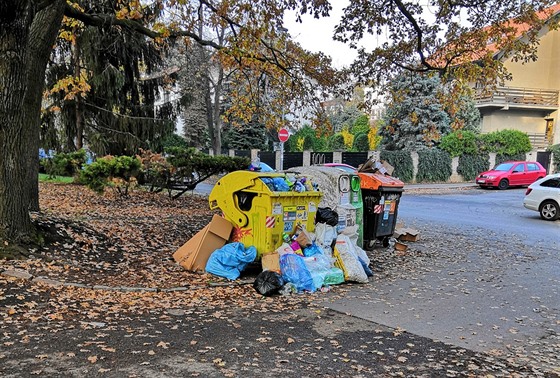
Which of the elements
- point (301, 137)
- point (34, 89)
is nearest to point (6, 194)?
point (34, 89)

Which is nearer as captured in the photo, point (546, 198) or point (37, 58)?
point (37, 58)

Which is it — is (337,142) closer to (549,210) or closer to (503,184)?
(503,184)

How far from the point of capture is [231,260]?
20.6ft

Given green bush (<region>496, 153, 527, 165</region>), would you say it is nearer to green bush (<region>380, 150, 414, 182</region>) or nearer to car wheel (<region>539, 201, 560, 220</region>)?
green bush (<region>380, 150, 414, 182</region>)

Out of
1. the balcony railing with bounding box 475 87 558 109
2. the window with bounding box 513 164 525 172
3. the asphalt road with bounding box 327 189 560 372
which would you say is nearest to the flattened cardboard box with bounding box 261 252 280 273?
the asphalt road with bounding box 327 189 560 372

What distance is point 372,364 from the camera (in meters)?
3.68

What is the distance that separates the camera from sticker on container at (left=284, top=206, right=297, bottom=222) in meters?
6.56

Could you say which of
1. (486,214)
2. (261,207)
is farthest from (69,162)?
(486,214)

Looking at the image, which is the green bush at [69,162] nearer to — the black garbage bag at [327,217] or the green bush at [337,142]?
the black garbage bag at [327,217]

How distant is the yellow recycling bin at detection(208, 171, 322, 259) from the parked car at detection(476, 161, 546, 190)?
66.7 feet

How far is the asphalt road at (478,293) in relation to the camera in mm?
4504

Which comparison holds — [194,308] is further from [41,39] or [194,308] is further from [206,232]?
[41,39]

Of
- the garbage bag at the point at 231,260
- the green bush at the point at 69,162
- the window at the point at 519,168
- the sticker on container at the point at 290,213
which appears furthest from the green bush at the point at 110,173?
the window at the point at 519,168

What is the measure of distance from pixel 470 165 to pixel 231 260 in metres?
25.8
